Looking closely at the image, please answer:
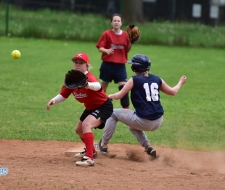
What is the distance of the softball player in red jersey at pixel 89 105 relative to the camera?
7.36 meters

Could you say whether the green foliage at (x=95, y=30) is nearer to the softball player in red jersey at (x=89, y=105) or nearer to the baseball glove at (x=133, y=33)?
the baseball glove at (x=133, y=33)

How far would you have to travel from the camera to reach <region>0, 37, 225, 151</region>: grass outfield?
9.89m

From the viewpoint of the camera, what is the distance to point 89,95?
754 centimetres

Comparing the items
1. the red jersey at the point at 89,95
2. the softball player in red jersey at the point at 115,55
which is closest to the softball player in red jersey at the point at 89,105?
the red jersey at the point at 89,95

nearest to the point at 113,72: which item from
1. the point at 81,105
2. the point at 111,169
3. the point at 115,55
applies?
the point at 115,55

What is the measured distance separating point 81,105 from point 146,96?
516 centimetres

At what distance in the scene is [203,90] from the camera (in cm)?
1495

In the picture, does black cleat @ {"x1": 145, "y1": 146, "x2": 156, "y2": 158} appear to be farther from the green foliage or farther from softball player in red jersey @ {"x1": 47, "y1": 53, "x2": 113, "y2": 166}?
the green foliage

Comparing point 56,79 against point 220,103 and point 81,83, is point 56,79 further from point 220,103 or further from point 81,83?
point 81,83

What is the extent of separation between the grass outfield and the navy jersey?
1.75 meters

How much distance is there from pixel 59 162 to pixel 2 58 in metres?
12.1

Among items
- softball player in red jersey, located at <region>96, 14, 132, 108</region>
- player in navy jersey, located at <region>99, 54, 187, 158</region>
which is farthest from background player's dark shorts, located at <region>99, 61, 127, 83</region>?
player in navy jersey, located at <region>99, 54, 187, 158</region>

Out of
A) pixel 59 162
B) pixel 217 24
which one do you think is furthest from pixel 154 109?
pixel 217 24

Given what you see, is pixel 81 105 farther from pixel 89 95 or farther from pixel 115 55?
pixel 89 95
